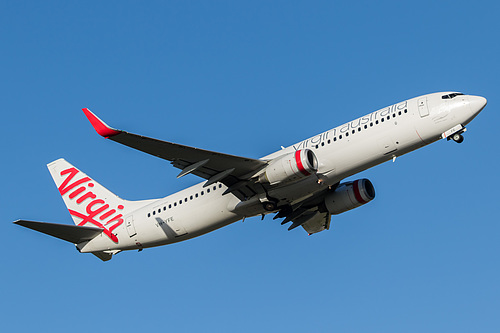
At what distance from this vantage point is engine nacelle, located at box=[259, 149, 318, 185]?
115ft

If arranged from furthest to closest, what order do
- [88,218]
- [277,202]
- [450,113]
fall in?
[88,218] → [277,202] → [450,113]

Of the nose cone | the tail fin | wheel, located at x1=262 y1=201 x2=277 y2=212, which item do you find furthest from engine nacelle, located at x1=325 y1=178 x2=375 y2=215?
the tail fin

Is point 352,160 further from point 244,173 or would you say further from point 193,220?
point 193,220

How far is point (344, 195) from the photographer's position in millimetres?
41312

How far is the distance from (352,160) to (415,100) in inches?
182

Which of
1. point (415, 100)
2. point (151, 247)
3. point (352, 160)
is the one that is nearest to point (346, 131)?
point (352, 160)

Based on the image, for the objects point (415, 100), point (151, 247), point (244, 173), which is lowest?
point (151, 247)

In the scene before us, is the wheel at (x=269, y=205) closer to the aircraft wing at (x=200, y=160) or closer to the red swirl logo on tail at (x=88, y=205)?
the aircraft wing at (x=200, y=160)

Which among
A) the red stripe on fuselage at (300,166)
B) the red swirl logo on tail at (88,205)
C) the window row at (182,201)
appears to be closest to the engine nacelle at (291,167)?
the red stripe on fuselage at (300,166)

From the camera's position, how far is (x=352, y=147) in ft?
117

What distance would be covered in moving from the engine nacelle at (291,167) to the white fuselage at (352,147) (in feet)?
3.13

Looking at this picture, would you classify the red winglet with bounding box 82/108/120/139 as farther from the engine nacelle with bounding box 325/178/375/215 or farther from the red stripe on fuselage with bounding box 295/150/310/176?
the engine nacelle with bounding box 325/178/375/215

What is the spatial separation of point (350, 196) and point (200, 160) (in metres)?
10.5

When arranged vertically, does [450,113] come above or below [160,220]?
above
